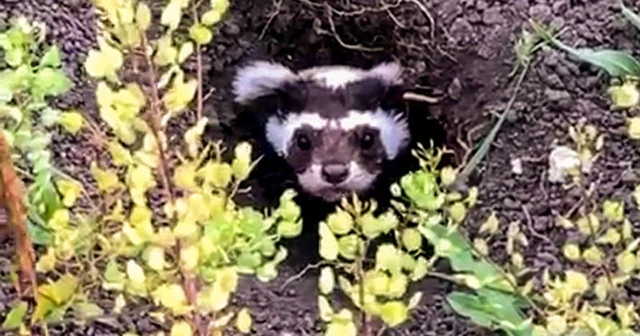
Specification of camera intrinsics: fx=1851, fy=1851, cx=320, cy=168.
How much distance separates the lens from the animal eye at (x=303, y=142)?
300 cm

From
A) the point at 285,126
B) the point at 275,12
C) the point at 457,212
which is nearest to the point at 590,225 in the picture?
the point at 457,212

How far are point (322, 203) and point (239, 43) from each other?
1.00 ft

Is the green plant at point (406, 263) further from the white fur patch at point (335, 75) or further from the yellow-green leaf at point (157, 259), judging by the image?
the white fur patch at point (335, 75)

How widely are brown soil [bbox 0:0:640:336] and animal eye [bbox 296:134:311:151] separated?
13.8 inches

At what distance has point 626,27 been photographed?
7.58 ft

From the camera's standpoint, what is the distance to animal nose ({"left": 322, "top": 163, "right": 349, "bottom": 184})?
9.45 ft

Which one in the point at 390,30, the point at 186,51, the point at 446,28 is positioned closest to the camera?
the point at 186,51

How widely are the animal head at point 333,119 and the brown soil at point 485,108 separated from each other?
0.29 meters

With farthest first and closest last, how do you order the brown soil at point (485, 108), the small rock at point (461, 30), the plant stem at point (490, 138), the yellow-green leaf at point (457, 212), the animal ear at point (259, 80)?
the animal ear at point (259, 80) → the small rock at point (461, 30) → the plant stem at point (490, 138) → the brown soil at point (485, 108) → the yellow-green leaf at point (457, 212)

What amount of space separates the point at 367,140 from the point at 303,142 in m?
0.10

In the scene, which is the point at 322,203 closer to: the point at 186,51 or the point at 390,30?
the point at 390,30

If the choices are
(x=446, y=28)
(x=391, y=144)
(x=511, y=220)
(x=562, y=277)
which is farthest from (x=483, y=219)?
(x=391, y=144)

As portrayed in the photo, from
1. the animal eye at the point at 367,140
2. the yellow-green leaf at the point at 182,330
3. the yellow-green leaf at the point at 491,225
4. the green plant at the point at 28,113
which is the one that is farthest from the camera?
the animal eye at the point at 367,140

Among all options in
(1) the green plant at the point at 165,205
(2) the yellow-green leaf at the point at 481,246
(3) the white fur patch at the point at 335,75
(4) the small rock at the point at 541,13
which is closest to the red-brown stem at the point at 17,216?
(1) the green plant at the point at 165,205
